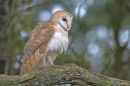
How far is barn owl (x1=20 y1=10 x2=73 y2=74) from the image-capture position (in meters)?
3.45

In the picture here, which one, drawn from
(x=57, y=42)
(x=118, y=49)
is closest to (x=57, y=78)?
(x=57, y=42)

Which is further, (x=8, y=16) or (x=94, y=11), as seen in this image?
(x=94, y=11)

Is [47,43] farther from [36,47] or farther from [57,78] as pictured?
[57,78]

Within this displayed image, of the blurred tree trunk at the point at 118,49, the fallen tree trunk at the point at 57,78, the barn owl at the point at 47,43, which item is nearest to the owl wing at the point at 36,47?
the barn owl at the point at 47,43

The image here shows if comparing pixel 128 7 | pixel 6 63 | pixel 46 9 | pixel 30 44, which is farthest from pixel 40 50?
pixel 46 9

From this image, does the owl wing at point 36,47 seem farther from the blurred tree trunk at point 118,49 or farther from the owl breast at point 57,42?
the blurred tree trunk at point 118,49

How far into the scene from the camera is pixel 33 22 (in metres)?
5.74

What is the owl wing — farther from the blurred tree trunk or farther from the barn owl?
the blurred tree trunk

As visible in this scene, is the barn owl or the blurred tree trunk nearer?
the barn owl

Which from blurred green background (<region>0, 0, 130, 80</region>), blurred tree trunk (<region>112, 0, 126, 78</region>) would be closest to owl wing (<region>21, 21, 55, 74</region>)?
blurred green background (<region>0, 0, 130, 80</region>)

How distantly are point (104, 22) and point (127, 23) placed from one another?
2.04 ft

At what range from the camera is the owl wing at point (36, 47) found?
3445mm

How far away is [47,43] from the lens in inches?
136

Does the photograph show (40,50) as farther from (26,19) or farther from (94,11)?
(94,11)
